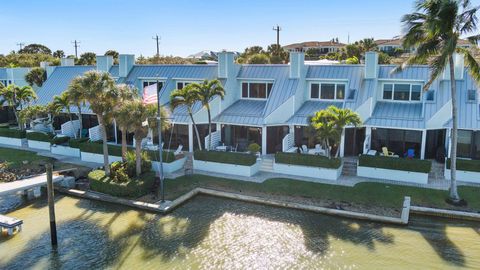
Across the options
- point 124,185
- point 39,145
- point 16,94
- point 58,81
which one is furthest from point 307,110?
point 16,94

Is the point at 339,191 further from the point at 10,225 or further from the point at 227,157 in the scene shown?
the point at 10,225

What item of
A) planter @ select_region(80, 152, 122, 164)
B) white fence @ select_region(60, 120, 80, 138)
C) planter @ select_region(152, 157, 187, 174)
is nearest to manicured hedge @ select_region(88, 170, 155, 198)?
planter @ select_region(152, 157, 187, 174)

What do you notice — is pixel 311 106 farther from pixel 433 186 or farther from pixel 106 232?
pixel 106 232

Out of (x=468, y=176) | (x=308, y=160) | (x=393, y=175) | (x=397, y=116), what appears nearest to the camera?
(x=468, y=176)

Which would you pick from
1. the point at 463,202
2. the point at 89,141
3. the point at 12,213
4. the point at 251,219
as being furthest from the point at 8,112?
the point at 463,202

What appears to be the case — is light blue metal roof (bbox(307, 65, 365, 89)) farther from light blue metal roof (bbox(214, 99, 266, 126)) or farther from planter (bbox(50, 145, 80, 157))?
planter (bbox(50, 145, 80, 157))

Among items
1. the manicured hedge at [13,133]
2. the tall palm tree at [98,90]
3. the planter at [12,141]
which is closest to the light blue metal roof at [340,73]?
the tall palm tree at [98,90]

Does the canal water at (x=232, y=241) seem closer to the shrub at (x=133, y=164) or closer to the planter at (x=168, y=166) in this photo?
the shrub at (x=133, y=164)
